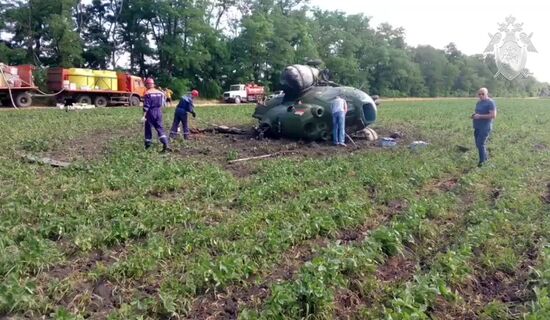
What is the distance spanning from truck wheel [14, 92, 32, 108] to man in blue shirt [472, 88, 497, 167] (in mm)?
23918

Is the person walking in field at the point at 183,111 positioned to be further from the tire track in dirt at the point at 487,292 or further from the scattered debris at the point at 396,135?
the tire track in dirt at the point at 487,292

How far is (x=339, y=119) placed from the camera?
1323 centimetres

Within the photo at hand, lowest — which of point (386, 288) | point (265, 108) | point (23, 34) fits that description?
point (386, 288)

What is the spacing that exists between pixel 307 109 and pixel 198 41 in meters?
36.0

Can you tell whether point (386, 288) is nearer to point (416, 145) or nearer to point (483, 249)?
point (483, 249)

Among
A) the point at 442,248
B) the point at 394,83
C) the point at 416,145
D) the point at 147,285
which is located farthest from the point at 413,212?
the point at 394,83

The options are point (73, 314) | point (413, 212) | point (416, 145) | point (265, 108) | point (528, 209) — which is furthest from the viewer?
point (265, 108)

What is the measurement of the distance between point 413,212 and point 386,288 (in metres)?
2.31

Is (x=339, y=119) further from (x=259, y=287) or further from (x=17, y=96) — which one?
(x=17, y=96)

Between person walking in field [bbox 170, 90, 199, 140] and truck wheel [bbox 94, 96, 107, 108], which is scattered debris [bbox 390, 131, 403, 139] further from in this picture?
truck wheel [bbox 94, 96, 107, 108]

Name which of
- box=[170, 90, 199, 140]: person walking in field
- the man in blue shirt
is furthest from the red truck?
the man in blue shirt

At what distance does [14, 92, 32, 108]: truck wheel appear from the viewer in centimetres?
2678

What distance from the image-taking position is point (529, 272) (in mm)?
4949

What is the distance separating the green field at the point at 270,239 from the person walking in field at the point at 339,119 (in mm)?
2681
